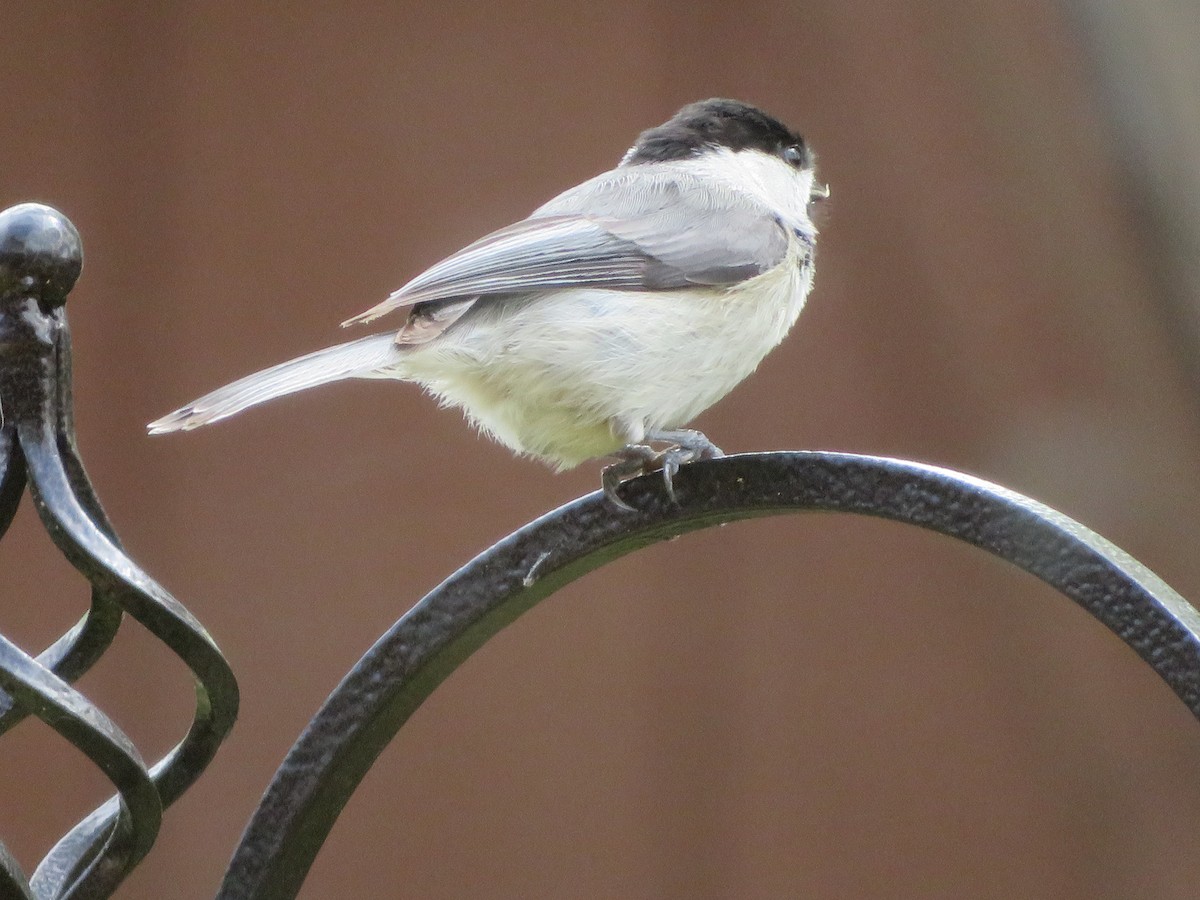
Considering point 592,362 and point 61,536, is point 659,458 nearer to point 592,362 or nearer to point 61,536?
point 592,362

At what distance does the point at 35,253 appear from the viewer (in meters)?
0.84

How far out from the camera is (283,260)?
2.65m

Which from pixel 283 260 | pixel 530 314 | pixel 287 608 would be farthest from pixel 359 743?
pixel 283 260

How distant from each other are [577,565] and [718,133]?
1.22 m

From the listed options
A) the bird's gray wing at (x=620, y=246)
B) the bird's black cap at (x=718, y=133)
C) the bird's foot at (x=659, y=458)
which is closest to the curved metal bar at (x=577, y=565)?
the bird's foot at (x=659, y=458)

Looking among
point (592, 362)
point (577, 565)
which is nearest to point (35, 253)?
point (577, 565)

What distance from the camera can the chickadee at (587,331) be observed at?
161cm

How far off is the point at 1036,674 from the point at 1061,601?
6.9 inches

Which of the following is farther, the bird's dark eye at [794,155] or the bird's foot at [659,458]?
the bird's dark eye at [794,155]

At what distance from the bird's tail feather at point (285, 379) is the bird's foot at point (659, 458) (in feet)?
1.07

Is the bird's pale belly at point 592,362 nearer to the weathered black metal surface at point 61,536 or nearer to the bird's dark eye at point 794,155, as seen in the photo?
the bird's dark eye at point 794,155

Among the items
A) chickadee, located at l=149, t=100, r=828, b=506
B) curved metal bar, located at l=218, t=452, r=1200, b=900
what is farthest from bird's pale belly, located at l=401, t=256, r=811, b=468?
curved metal bar, located at l=218, t=452, r=1200, b=900

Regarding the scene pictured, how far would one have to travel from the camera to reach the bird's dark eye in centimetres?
217

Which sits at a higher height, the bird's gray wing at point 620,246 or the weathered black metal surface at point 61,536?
the bird's gray wing at point 620,246
